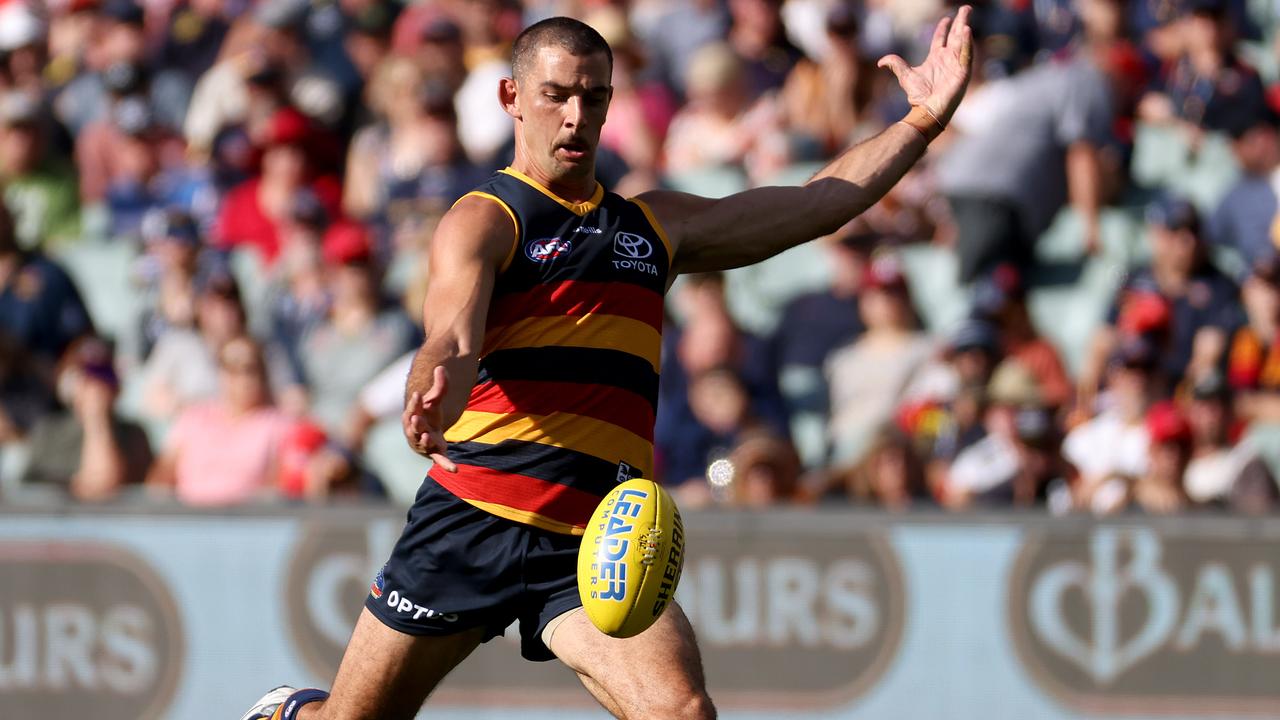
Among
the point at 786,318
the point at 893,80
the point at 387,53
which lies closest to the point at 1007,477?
the point at 786,318

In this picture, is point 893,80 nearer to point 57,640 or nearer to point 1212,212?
point 1212,212

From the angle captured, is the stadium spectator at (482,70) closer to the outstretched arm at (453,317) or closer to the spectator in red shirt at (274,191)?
the spectator in red shirt at (274,191)

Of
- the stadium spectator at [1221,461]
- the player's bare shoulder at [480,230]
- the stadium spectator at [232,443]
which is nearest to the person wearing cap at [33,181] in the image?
the stadium spectator at [232,443]

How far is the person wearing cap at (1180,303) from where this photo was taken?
1059cm

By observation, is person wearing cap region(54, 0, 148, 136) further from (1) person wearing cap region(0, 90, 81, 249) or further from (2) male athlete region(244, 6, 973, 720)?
(2) male athlete region(244, 6, 973, 720)

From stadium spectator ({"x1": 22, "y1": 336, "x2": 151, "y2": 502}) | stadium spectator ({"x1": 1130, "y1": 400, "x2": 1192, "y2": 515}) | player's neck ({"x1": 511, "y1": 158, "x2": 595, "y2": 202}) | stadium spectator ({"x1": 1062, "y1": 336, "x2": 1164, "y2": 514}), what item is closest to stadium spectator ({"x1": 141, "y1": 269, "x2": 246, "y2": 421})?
stadium spectator ({"x1": 22, "y1": 336, "x2": 151, "y2": 502})

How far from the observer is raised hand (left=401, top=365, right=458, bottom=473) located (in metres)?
5.11

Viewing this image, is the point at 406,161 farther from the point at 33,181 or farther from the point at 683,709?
the point at 683,709

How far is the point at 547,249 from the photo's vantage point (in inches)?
227

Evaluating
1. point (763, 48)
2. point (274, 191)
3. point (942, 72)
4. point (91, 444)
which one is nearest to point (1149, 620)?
point (942, 72)

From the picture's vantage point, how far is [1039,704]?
941 centimetres

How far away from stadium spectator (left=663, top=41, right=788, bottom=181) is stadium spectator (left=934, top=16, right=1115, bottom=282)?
1.30 m

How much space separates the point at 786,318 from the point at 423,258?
2285 millimetres

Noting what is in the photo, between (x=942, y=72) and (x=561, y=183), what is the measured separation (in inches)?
54.2
